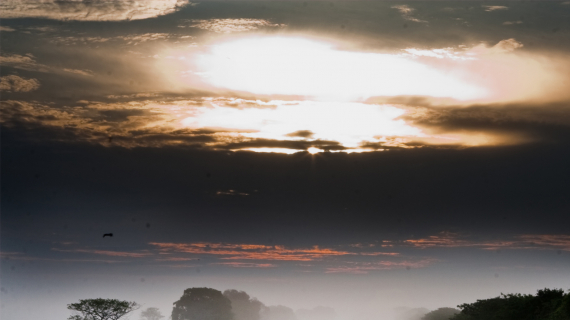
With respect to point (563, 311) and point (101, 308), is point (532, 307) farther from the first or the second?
point (101, 308)

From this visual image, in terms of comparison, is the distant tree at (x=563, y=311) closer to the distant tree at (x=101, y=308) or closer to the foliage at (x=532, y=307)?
the foliage at (x=532, y=307)

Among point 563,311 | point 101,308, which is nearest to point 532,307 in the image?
point 563,311

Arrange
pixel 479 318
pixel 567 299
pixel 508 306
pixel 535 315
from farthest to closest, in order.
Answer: pixel 479 318
pixel 508 306
pixel 535 315
pixel 567 299

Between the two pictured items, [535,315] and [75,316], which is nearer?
[535,315]

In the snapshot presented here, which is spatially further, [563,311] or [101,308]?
[101,308]

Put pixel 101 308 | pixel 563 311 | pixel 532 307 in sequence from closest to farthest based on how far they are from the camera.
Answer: pixel 563 311
pixel 532 307
pixel 101 308

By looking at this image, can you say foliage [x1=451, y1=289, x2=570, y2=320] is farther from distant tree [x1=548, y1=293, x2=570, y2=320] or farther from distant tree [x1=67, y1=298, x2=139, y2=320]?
distant tree [x1=67, y1=298, x2=139, y2=320]

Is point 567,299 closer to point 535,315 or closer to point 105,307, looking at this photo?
point 535,315

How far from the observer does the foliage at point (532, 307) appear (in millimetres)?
58500

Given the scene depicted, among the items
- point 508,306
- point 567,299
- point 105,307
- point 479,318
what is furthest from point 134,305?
point 567,299

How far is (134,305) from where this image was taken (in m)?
143

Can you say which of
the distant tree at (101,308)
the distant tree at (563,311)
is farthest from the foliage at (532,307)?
the distant tree at (101,308)

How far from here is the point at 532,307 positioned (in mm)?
70125

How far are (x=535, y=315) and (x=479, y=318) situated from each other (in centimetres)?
2276
